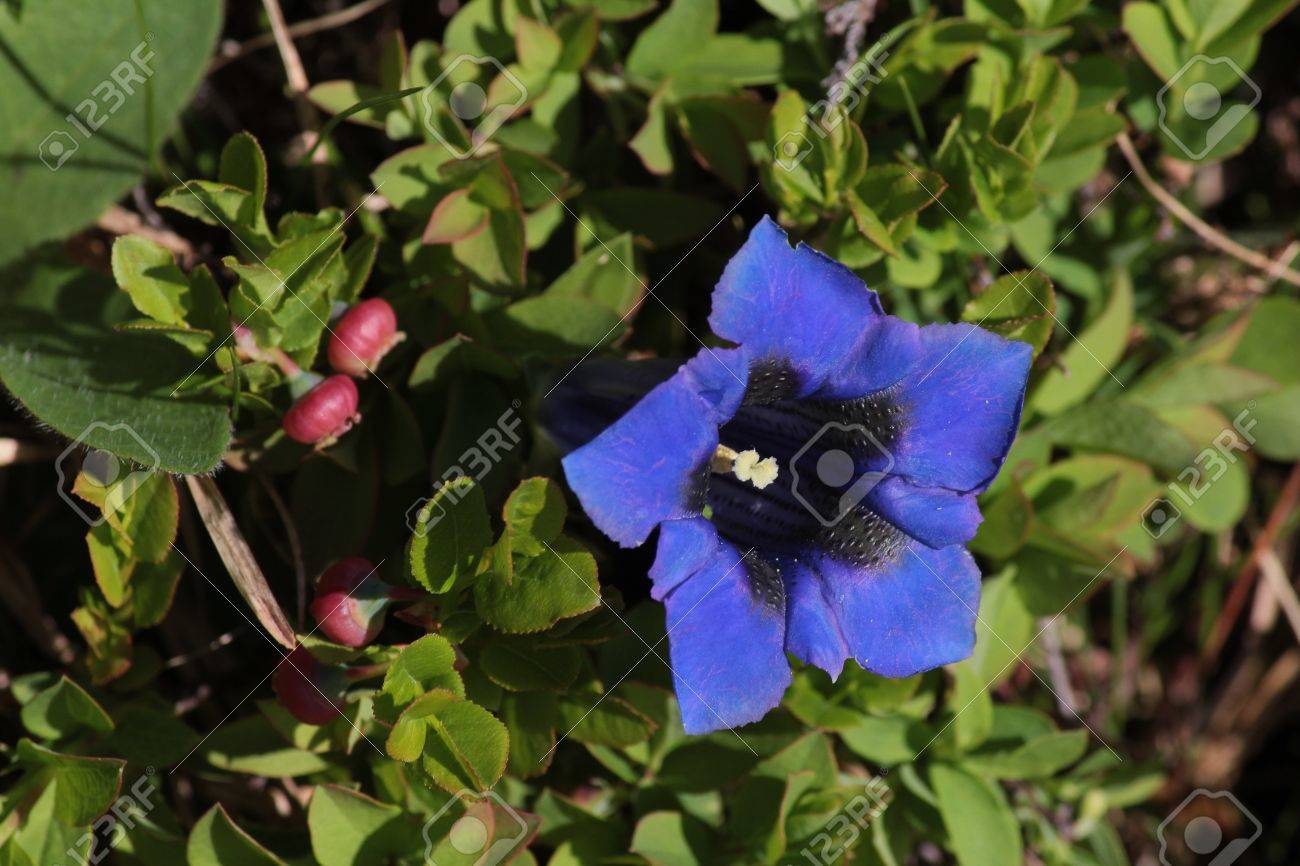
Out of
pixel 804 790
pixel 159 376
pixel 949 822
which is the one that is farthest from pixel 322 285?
pixel 949 822

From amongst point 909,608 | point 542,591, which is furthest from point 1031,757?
point 542,591

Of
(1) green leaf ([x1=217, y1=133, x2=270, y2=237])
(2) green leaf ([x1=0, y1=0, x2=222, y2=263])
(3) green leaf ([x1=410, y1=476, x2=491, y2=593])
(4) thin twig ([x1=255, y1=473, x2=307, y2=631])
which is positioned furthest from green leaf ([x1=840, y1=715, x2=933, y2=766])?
(2) green leaf ([x1=0, y1=0, x2=222, y2=263])

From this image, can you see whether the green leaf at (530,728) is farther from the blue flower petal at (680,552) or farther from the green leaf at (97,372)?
the green leaf at (97,372)

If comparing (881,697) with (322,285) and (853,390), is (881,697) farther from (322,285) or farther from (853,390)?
(322,285)

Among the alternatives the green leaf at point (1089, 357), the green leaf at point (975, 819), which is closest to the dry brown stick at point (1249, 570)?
the green leaf at point (1089, 357)

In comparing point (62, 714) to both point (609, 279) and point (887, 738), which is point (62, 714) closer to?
point (609, 279)

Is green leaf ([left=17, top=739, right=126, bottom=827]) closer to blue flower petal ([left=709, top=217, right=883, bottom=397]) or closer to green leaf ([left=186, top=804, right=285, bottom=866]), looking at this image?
green leaf ([left=186, top=804, right=285, bottom=866])
